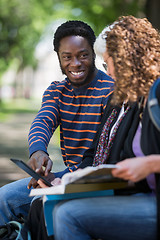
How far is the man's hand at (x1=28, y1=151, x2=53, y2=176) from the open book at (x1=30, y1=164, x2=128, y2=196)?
0.55 metres

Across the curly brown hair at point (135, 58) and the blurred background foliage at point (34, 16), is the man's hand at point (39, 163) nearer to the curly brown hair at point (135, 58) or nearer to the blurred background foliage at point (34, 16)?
the curly brown hair at point (135, 58)

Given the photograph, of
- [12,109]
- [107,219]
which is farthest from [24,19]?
[107,219]

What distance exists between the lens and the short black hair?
330 centimetres

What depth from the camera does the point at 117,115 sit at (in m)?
2.76

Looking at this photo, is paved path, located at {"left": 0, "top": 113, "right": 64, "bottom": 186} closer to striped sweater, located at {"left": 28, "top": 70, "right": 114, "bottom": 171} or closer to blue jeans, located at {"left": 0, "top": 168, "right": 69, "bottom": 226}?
striped sweater, located at {"left": 28, "top": 70, "right": 114, "bottom": 171}

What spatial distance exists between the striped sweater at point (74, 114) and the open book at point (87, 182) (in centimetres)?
91

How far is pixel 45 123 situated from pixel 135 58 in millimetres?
1015

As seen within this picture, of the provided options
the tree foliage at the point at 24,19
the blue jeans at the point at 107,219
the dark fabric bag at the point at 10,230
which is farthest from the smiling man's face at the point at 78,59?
the tree foliage at the point at 24,19

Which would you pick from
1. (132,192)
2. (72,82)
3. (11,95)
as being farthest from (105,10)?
(11,95)

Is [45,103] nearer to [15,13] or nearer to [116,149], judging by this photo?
[116,149]

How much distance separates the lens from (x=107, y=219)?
205cm

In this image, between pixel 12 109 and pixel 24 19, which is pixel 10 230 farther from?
pixel 12 109

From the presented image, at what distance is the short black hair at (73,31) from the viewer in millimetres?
3301

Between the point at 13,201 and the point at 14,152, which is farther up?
the point at 14,152
